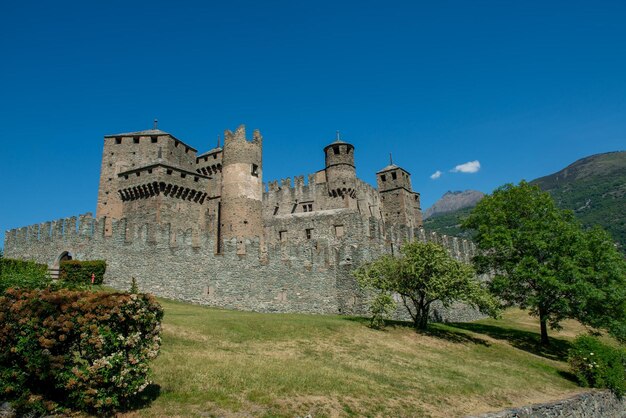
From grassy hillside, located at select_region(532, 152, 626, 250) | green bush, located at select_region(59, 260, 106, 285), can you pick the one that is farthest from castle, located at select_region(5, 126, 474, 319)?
grassy hillside, located at select_region(532, 152, 626, 250)

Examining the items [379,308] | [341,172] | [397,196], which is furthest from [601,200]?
[379,308]

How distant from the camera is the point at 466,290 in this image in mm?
24828

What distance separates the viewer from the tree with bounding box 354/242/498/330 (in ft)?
80.1

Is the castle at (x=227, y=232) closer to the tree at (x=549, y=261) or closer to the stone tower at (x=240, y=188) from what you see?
the stone tower at (x=240, y=188)

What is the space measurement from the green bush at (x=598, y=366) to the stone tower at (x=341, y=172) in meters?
31.7

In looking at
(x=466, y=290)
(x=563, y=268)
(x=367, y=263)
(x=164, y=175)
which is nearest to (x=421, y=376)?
(x=466, y=290)

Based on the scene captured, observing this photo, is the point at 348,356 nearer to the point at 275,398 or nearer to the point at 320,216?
the point at 275,398

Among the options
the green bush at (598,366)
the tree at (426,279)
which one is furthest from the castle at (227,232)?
the green bush at (598,366)

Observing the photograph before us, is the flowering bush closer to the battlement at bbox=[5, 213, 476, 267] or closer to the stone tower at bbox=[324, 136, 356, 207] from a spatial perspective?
the battlement at bbox=[5, 213, 476, 267]

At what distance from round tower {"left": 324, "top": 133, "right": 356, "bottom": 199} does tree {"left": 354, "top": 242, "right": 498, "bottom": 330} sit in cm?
2583

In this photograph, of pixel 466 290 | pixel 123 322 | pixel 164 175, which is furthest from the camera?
pixel 164 175

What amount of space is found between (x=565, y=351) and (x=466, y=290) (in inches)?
351

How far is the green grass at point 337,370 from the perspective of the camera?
11.7 metres

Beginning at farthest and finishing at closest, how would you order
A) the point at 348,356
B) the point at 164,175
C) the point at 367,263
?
1. the point at 164,175
2. the point at 367,263
3. the point at 348,356
